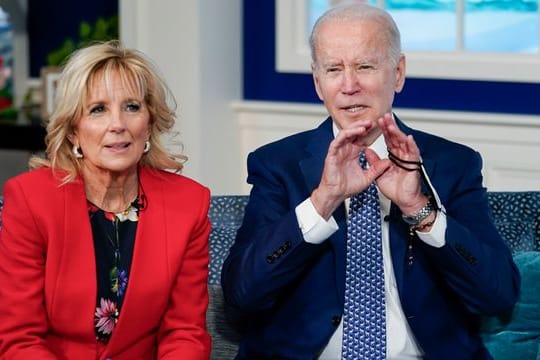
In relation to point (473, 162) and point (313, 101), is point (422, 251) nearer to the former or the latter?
point (473, 162)

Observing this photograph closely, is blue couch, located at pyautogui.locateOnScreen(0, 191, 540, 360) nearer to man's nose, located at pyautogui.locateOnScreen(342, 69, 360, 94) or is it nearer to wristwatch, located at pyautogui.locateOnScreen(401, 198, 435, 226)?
wristwatch, located at pyautogui.locateOnScreen(401, 198, 435, 226)

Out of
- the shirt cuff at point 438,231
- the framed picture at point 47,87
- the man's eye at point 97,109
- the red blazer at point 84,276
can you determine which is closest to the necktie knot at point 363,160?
the shirt cuff at point 438,231

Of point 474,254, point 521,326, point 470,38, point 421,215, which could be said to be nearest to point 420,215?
point 421,215

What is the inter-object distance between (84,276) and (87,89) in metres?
0.39

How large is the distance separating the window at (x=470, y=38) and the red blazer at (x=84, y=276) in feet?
6.36

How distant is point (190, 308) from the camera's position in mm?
2812

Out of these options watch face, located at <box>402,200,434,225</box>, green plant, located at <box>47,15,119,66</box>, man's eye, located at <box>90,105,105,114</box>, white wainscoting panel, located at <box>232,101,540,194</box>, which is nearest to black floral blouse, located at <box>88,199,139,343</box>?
man's eye, located at <box>90,105,105,114</box>

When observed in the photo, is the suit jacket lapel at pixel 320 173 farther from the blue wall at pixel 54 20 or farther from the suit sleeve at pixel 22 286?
the blue wall at pixel 54 20

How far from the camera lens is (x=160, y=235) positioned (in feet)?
9.15

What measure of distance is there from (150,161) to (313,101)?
7.02ft

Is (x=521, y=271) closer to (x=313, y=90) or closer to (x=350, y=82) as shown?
(x=350, y=82)

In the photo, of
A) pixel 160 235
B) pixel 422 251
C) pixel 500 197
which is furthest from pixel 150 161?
pixel 500 197

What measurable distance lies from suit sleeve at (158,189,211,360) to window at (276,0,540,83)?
1.96m

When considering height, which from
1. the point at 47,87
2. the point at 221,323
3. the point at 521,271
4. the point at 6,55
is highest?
the point at 6,55
